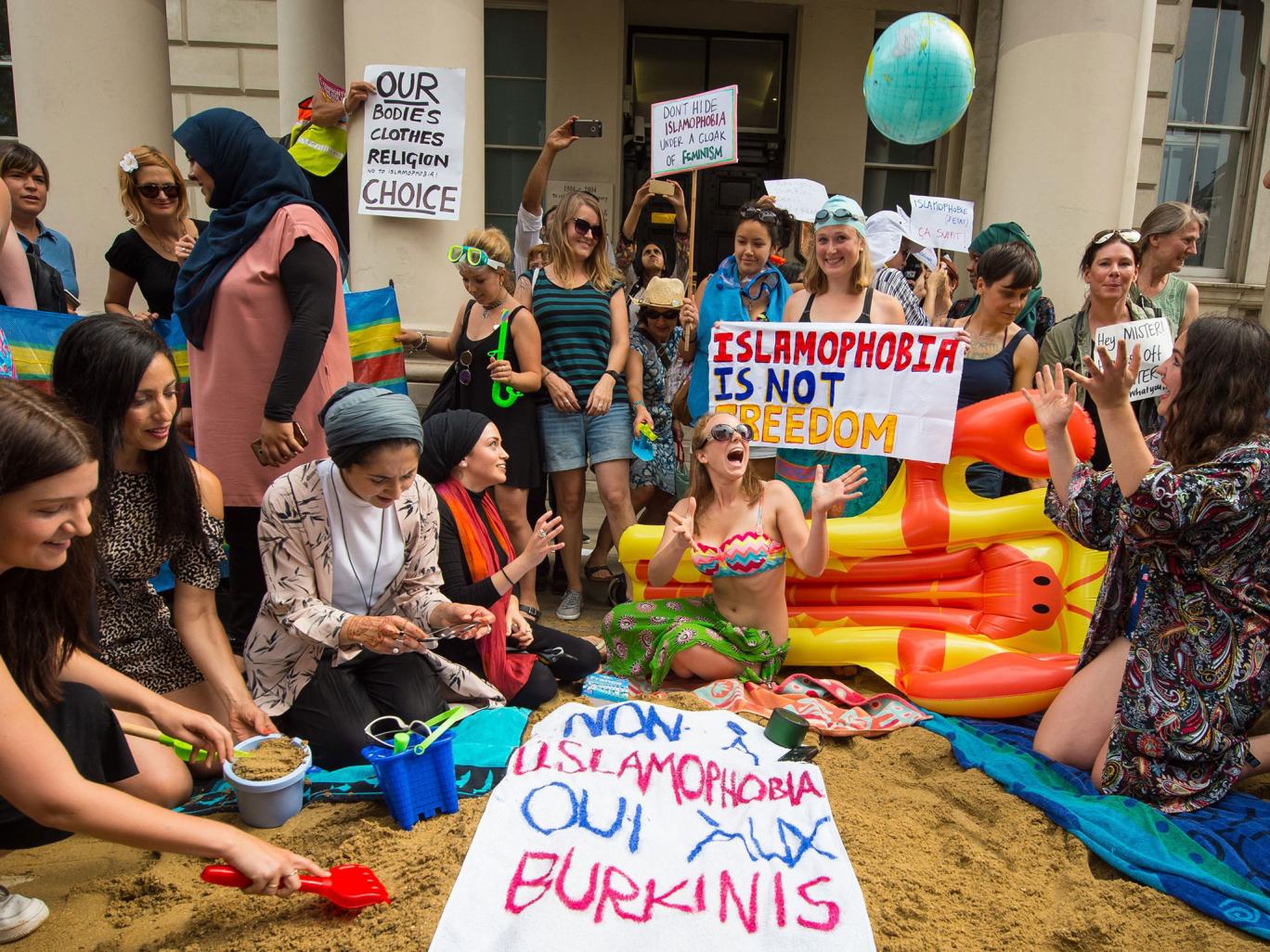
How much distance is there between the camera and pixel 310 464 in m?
2.95

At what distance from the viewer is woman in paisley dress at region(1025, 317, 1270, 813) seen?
2584mm

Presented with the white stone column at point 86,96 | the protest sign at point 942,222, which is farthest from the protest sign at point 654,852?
the white stone column at point 86,96

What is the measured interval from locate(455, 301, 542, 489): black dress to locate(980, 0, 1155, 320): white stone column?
3.65 meters

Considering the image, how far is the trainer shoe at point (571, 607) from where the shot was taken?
4.45 metres

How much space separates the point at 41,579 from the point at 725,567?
2314 millimetres

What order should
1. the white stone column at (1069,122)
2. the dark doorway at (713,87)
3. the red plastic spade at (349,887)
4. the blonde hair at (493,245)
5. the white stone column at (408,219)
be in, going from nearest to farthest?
the red plastic spade at (349,887)
the blonde hair at (493,245)
the white stone column at (408,219)
the white stone column at (1069,122)
the dark doorway at (713,87)

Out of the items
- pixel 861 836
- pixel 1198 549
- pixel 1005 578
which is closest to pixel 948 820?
pixel 861 836

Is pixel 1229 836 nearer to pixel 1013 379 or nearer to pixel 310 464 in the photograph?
pixel 1013 379

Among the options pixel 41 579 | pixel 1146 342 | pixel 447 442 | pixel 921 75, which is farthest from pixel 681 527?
pixel 921 75

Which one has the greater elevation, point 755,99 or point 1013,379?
point 755,99

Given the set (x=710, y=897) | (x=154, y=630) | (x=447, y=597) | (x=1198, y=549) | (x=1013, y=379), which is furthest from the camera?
(x=1013, y=379)

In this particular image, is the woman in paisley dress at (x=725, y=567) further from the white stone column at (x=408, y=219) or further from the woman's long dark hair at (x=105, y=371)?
the white stone column at (x=408, y=219)

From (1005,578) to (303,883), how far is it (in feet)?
9.47

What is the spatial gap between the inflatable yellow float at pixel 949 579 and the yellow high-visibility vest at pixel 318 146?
2.92 m
